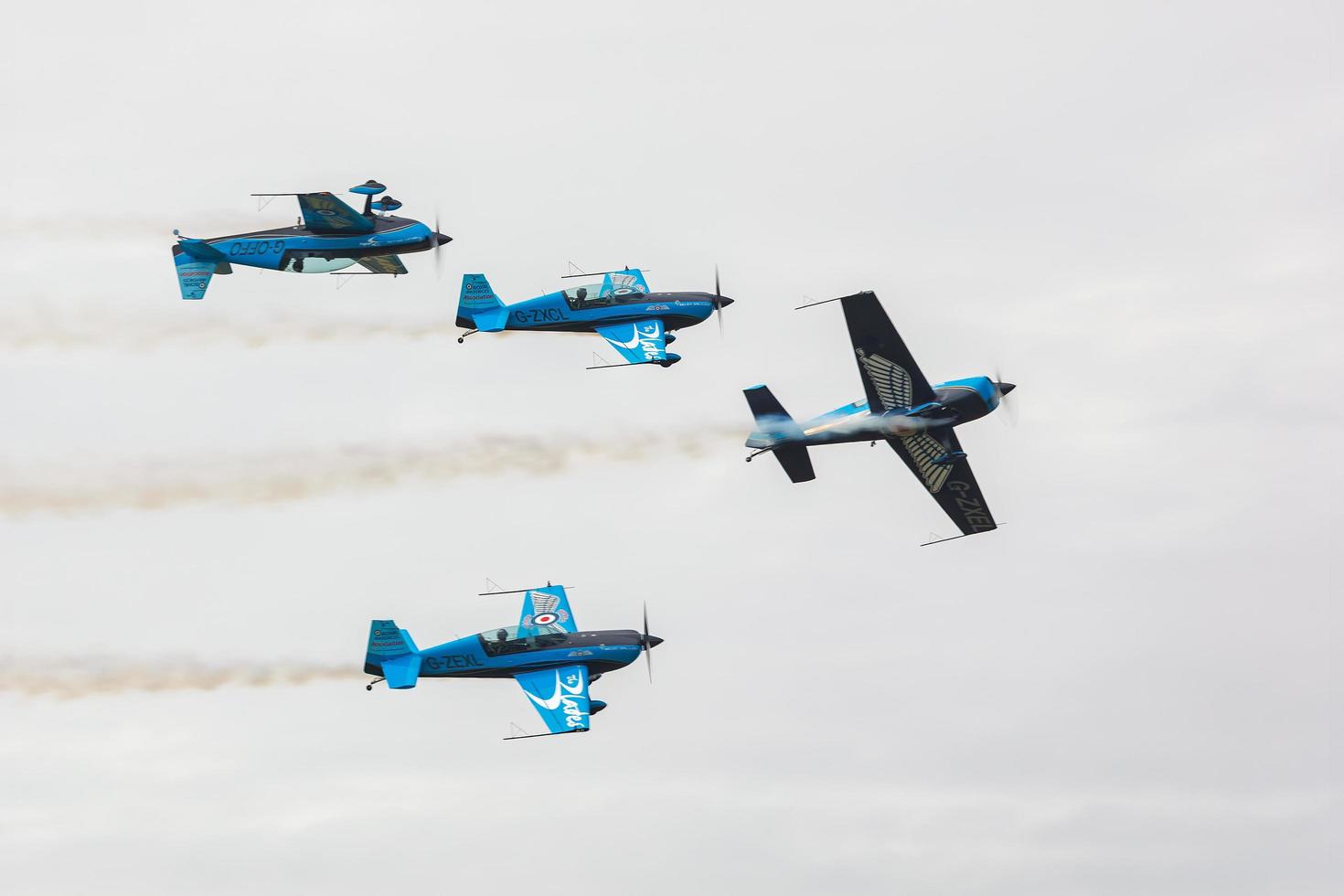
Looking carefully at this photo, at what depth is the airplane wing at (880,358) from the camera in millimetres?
84750

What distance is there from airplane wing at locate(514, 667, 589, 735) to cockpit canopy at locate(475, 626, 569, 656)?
83cm

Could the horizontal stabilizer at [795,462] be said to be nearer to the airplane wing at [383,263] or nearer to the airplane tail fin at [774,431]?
the airplane tail fin at [774,431]

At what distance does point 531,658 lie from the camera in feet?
Answer: 287

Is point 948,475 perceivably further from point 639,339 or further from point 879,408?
point 639,339

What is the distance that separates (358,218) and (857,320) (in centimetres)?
1775

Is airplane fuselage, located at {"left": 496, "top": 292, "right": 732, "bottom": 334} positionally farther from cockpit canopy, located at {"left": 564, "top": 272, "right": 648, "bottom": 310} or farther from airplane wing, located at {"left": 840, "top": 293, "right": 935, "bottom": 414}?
airplane wing, located at {"left": 840, "top": 293, "right": 935, "bottom": 414}


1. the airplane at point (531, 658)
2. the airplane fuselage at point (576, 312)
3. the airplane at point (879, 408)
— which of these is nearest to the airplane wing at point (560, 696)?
the airplane at point (531, 658)

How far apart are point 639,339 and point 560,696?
12645 millimetres

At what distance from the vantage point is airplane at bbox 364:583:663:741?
86.4 m

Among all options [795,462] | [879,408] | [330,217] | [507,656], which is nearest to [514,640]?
[507,656]

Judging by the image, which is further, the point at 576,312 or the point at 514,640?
the point at 576,312

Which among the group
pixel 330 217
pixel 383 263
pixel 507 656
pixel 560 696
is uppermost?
pixel 330 217

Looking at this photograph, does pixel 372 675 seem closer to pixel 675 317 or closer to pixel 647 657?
pixel 647 657

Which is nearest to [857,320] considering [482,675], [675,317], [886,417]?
[886,417]
